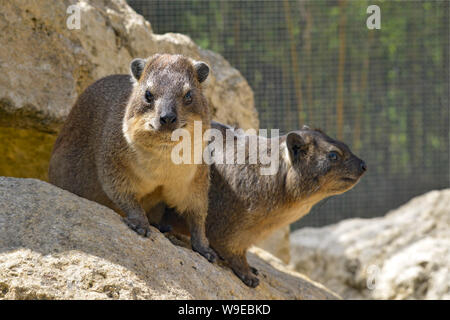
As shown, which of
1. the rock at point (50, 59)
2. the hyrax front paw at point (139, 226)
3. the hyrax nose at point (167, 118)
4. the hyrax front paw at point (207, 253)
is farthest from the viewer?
the rock at point (50, 59)

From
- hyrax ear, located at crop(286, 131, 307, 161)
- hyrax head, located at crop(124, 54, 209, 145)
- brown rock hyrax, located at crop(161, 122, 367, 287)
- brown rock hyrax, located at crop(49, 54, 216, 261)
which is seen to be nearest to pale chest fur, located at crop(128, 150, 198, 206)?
brown rock hyrax, located at crop(49, 54, 216, 261)

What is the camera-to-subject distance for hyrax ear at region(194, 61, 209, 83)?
15.4 ft

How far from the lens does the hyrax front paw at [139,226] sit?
429cm

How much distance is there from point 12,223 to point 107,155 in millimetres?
1002

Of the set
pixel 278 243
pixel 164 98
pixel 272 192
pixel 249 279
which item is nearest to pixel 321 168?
pixel 272 192

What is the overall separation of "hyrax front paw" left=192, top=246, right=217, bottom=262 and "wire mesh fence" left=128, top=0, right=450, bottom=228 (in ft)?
17.7

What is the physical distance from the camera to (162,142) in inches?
167

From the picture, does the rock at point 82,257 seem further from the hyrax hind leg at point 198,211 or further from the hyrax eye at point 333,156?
the hyrax eye at point 333,156

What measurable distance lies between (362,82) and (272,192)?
242 inches

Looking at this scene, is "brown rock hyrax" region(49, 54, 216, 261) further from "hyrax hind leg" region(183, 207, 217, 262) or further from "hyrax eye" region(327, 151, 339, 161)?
"hyrax eye" region(327, 151, 339, 161)

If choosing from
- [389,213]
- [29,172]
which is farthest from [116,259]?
[389,213]

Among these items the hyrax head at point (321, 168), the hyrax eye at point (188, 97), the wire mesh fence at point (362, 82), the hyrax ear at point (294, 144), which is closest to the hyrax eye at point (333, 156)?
the hyrax head at point (321, 168)

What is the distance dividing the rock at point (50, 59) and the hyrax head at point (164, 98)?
1089 millimetres

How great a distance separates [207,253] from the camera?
484 centimetres
